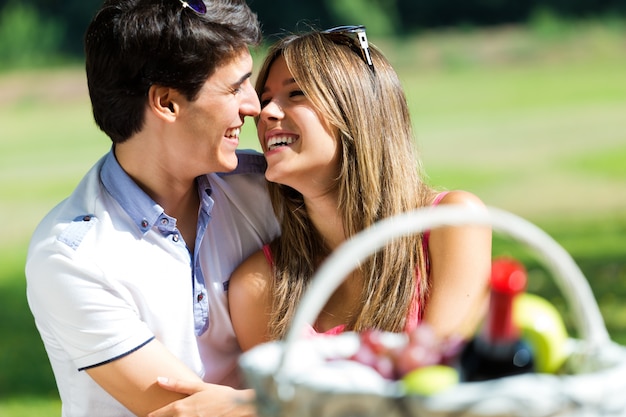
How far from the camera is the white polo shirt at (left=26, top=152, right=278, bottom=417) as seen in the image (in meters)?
2.61

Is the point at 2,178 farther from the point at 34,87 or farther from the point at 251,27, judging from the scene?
the point at 251,27

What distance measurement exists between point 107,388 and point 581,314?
142 cm

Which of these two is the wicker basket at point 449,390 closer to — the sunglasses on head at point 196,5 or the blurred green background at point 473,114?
the sunglasses on head at point 196,5

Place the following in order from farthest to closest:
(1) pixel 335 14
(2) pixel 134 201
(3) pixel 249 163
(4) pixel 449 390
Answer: (1) pixel 335 14
(3) pixel 249 163
(2) pixel 134 201
(4) pixel 449 390

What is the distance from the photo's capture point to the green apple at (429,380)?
153 cm

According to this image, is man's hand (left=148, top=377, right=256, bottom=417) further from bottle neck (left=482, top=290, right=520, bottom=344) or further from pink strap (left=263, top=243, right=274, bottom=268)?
bottle neck (left=482, top=290, right=520, bottom=344)

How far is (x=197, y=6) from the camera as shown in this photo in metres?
2.78

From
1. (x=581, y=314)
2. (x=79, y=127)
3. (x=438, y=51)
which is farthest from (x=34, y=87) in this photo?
(x=581, y=314)

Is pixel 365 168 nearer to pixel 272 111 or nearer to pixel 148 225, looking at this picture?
pixel 272 111

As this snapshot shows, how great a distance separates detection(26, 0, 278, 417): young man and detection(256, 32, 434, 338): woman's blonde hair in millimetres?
184

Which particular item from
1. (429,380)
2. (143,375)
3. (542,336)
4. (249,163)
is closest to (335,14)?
(249,163)

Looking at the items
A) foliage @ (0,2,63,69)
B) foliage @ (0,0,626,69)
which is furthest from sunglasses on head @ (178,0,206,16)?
foliage @ (0,2,63,69)

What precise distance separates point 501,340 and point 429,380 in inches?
6.1

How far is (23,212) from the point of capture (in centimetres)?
1137
